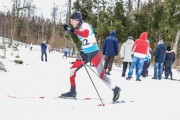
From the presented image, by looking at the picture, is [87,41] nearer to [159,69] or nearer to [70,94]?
[70,94]

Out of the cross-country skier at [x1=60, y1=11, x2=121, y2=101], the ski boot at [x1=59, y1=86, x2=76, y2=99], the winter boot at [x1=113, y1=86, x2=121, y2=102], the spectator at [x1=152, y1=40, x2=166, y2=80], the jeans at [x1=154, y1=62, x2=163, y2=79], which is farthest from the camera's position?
the jeans at [x1=154, y1=62, x2=163, y2=79]

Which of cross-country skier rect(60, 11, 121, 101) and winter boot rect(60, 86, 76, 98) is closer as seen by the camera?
cross-country skier rect(60, 11, 121, 101)

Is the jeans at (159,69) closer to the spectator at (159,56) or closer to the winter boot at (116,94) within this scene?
the spectator at (159,56)

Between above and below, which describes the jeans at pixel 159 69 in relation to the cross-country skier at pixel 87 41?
below

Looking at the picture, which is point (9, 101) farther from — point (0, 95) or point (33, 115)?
point (33, 115)

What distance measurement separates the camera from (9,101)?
5.96 meters

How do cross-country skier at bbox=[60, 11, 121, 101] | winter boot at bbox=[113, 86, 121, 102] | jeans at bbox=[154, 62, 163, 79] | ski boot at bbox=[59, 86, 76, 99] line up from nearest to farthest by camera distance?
cross-country skier at bbox=[60, 11, 121, 101] < winter boot at bbox=[113, 86, 121, 102] < ski boot at bbox=[59, 86, 76, 99] < jeans at bbox=[154, 62, 163, 79]

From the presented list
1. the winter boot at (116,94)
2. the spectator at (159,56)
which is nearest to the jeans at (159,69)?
the spectator at (159,56)

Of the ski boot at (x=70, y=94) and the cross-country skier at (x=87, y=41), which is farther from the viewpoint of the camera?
the ski boot at (x=70, y=94)

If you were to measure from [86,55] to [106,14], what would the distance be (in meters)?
29.1

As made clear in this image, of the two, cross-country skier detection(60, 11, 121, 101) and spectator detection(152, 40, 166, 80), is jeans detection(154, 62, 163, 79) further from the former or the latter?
cross-country skier detection(60, 11, 121, 101)

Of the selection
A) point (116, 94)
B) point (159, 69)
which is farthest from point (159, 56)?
point (116, 94)

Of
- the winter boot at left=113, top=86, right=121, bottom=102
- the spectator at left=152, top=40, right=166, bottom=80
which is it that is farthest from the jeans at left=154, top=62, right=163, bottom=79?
the winter boot at left=113, top=86, right=121, bottom=102

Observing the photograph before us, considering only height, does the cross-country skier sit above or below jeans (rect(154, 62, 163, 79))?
above
